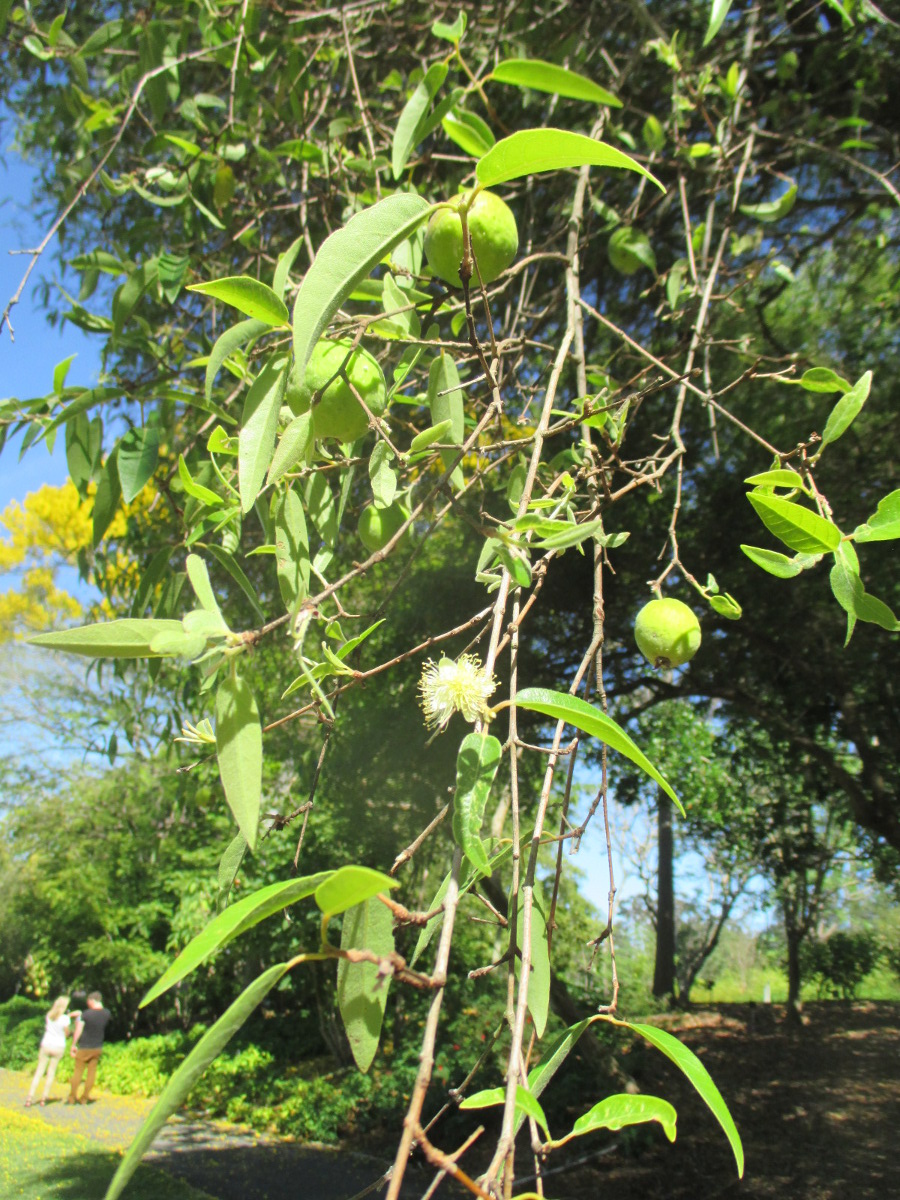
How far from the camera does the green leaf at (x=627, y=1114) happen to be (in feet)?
1.93

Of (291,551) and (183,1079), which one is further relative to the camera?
(291,551)

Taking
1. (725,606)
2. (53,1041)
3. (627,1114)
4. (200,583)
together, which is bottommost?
(53,1041)

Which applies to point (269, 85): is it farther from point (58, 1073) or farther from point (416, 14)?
point (58, 1073)

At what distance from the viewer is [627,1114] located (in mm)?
596

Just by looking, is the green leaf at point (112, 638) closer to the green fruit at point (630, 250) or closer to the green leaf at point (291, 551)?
the green leaf at point (291, 551)

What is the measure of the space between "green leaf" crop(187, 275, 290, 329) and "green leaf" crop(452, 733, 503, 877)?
405 millimetres

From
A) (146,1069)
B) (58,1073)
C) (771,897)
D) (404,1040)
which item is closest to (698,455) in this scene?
(404,1040)

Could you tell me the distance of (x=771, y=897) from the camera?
412 inches

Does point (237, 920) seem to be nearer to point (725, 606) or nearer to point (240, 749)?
point (240, 749)

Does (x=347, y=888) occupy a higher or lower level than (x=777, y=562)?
lower

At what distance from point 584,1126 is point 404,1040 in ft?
26.9

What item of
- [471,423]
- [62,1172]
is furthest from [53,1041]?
[471,423]

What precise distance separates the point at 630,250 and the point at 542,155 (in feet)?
5.39

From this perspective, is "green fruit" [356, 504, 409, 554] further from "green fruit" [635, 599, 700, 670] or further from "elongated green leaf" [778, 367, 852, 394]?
"elongated green leaf" [778, 367, 852, 394]
